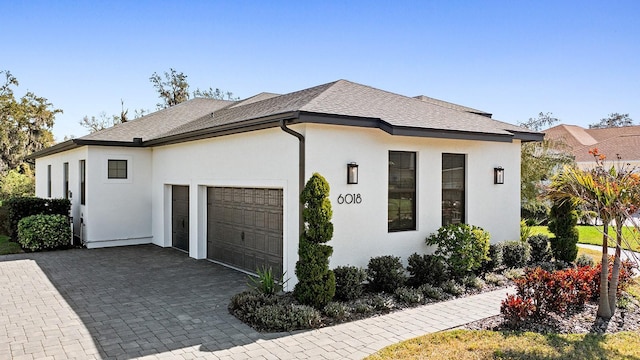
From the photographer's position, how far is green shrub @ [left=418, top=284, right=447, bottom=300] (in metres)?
7.91

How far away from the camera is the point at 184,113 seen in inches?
675

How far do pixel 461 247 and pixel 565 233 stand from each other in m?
3.63

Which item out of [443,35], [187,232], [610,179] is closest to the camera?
[610,179]

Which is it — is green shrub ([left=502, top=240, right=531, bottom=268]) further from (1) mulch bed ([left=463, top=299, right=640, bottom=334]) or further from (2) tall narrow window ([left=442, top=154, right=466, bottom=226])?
(1) mulch bed ([left=463, top=299, right=640, bottom=334])

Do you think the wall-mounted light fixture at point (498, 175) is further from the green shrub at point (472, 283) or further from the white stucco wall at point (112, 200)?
the white stucco wall at point (112, 200)

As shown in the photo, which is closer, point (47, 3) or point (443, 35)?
point (47, 3)

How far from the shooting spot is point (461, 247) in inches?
345

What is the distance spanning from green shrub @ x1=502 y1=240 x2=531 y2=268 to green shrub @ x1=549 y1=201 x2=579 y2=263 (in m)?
1.08

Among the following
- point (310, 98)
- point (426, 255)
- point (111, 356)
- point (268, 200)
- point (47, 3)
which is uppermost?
point (47, 3)

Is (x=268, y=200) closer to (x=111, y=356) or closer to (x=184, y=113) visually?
(x=111, y=356)

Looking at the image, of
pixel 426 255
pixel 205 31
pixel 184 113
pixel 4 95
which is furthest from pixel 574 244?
pixel 4 95

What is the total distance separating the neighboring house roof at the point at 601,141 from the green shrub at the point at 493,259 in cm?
1555

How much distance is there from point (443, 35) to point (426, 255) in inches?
338

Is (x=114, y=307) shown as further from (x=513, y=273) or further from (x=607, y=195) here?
(x=513, y=273)
